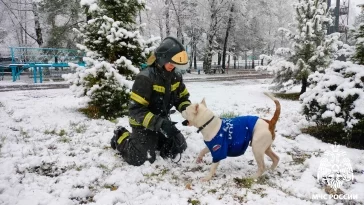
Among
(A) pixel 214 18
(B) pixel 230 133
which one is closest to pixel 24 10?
(A) pixel 214 18

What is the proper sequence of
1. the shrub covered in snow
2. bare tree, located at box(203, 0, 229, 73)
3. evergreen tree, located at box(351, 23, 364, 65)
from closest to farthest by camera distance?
the shrub covered in snow
evergreen tree, located at box(351, 23, 364, 65)
bare tree, located at box(203, 0, 229, 73)

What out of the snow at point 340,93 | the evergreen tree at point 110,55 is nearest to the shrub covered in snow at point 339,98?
the snow at point 340,93

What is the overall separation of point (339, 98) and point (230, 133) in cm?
299

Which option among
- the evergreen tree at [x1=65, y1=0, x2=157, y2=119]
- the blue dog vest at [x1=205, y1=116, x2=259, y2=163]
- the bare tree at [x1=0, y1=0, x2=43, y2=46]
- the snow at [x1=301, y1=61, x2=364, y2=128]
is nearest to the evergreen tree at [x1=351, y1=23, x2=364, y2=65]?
the snow at [x1=301, y1=61, x2=364, y2=128]

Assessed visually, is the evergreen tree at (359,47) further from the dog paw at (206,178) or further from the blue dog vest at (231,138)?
the dog paw at (206,178)

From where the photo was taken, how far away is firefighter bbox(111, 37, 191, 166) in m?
3.94

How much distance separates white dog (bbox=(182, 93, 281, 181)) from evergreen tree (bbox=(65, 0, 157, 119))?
358 centimetres

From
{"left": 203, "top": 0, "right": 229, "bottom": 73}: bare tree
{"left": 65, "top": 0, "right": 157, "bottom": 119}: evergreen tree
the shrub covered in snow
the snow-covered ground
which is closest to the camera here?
the snow-covered ground

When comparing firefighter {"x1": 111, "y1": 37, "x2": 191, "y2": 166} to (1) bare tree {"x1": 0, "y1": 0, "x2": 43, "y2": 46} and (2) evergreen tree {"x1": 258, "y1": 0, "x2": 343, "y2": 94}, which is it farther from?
(1) bare tree {"x1": 0, "y1": 0, "x2": 43, "y2": 46}

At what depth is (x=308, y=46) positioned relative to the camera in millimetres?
11773

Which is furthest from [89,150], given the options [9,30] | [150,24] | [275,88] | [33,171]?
[9,30]

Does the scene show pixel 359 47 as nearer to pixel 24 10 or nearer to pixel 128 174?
pixel 128 174

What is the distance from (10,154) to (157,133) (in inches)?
95.2

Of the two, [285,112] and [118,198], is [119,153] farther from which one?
[285,112]
